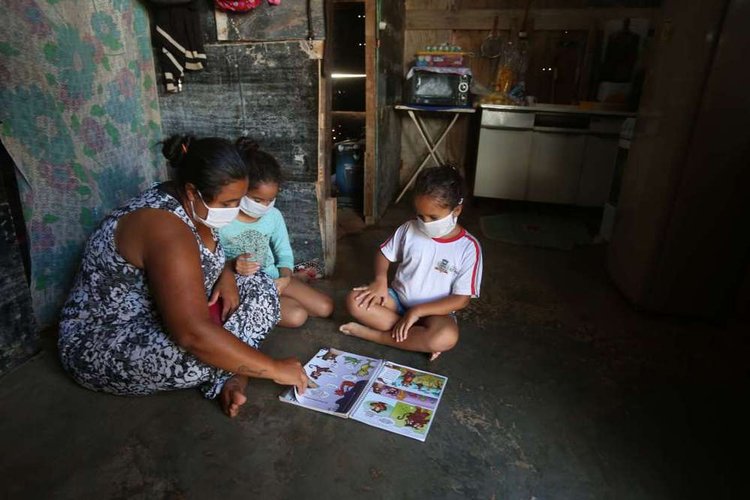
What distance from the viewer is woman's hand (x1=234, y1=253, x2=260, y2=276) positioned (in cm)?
172

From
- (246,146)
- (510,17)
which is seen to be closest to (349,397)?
(246,146)

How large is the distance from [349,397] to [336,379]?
0.11 metres

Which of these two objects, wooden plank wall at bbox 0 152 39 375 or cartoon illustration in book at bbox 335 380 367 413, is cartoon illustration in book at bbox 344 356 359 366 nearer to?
cartoon illustration in book at bbox 335 380 367 413

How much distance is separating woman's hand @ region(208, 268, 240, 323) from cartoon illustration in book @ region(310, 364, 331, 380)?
0.36 metres

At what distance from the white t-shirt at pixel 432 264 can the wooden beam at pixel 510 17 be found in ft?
9.74

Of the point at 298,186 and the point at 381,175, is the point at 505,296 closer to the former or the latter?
the point at 298,186

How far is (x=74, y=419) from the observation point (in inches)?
54.4

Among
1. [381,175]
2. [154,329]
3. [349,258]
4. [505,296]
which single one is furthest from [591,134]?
[154,329]

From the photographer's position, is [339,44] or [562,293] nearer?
[562,293]

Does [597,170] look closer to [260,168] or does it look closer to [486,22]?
[486,22]

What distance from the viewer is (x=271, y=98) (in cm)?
213

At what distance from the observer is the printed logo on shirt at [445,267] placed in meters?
1.72

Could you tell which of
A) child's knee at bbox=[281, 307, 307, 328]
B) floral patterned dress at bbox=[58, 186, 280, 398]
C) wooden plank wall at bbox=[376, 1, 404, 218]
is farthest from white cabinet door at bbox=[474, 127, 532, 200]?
floral patterned dress at bbox=[58, 186, 280, 398]

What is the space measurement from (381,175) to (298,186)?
4.67 ft
